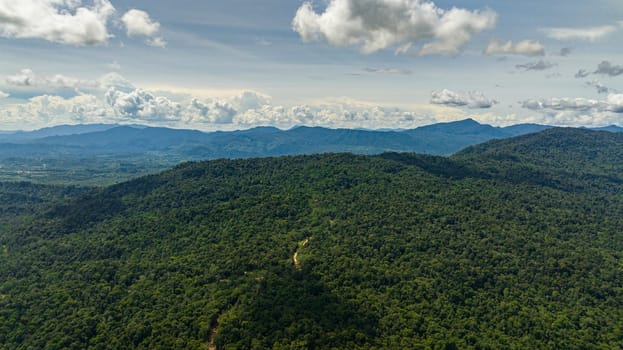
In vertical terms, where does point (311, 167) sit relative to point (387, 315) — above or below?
above

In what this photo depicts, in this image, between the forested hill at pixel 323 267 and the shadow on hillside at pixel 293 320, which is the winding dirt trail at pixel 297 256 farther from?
the shadow on hillside at pixel 293 320

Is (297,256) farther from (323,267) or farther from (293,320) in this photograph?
(293,320)

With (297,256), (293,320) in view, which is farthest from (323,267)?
(293,320)

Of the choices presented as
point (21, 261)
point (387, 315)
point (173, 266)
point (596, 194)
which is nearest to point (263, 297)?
point (387, 315)

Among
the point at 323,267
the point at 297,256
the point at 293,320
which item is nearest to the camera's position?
the point at 293,320

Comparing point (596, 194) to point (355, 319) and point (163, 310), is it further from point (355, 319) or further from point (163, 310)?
point (163, 310)

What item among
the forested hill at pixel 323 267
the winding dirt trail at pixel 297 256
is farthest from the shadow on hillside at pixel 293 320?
the winding dirt trail at pixel 297 256

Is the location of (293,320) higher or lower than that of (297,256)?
lower

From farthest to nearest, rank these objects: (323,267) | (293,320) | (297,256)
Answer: (297,256) → (323,267) → (293,320)
